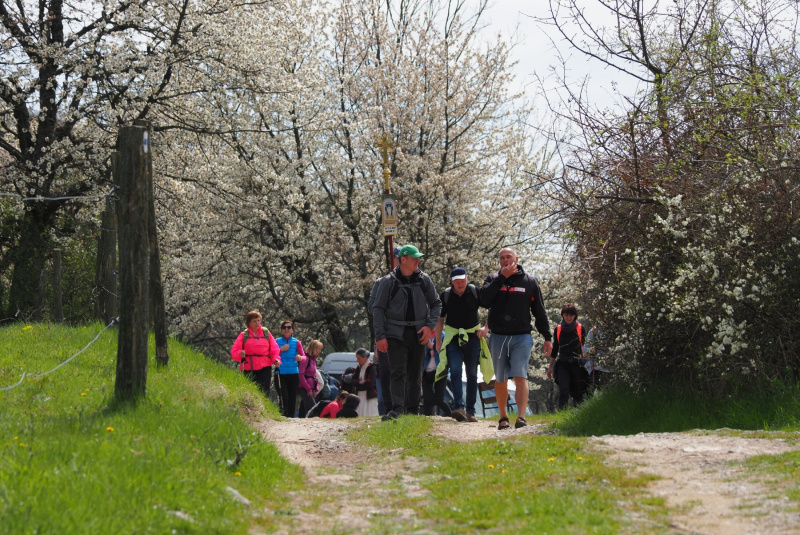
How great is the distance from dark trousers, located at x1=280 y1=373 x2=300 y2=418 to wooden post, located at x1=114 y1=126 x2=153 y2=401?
251 inches

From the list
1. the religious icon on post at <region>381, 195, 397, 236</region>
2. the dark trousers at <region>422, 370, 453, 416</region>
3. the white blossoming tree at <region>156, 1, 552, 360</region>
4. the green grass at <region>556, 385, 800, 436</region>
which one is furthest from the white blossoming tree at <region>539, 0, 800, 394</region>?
the white blossoming tree at <region>156, 1, 552, 360</region>

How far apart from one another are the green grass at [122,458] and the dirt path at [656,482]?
1.38ft

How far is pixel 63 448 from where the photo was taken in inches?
208

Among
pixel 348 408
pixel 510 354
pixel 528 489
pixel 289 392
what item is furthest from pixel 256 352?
pixel 528 489

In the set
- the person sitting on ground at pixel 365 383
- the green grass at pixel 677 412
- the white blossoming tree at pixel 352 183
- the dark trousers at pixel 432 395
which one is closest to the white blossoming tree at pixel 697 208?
the green grass at pixel 677 412

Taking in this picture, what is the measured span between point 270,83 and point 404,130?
7298mm

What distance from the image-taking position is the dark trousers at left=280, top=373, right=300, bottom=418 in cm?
1394

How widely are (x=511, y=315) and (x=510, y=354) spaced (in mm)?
433

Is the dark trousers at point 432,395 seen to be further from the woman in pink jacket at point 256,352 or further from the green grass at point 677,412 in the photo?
the woman in pink jacket at point 256,352

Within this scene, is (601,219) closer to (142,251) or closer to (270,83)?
(142,251)

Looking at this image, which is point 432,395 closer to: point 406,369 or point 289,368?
point 289,368

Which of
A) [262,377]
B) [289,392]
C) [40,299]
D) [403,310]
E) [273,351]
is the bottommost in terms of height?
[289,392]

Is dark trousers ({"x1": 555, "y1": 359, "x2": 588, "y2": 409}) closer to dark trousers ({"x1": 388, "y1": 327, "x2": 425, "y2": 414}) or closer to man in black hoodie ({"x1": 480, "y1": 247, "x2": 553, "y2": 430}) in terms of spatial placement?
dark trousers ({"x1": 388, "y1": 327, "x2": 425, "y2": 414})

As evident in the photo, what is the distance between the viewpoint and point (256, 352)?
1288cm
